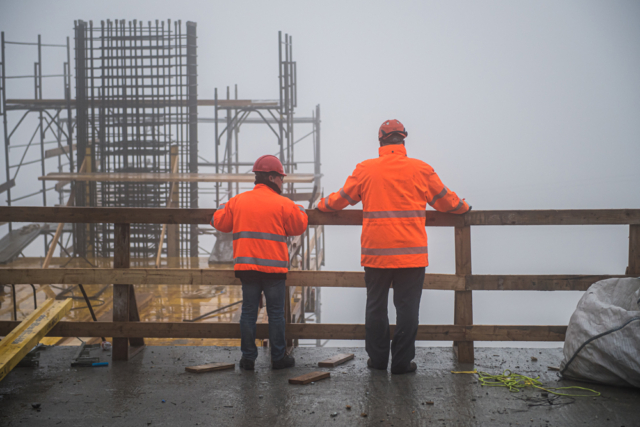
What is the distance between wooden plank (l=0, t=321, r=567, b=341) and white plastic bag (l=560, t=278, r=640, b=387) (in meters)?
0.37

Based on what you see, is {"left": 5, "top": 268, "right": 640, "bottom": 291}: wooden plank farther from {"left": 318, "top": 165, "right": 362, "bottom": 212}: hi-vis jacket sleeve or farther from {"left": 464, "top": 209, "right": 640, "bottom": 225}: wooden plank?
{"left": 318, "top": 165, "right": 362, "bottom": 212}: hi-vis jacket sleeve

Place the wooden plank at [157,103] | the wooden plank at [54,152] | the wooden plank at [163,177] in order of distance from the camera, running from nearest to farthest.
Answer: the wooden plank at [163,177], the wooden plank at [157,103], the wooden plank at [54,152]

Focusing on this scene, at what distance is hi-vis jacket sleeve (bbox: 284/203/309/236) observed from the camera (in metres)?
3.66

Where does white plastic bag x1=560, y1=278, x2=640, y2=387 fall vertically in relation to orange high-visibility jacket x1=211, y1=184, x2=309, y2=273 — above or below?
below

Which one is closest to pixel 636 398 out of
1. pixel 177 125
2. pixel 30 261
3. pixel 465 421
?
pixel 465 421

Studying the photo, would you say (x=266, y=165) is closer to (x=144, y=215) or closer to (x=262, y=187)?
(x=262, y=187)

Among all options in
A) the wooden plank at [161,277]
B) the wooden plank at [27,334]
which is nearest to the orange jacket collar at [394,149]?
the wooden plank at [161,277]

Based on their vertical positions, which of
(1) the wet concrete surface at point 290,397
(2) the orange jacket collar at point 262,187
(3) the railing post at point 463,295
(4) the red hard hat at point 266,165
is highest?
(4) the red hard hat at point 266,165

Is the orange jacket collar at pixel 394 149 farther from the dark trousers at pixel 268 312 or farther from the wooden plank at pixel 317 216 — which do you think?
the dark trousers at pixel 268 312

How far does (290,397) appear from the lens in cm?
319

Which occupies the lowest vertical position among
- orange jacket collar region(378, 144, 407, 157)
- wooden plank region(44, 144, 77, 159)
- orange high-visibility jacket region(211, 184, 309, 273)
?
orange high-visibility jacket region(211, 184, 309, 273)

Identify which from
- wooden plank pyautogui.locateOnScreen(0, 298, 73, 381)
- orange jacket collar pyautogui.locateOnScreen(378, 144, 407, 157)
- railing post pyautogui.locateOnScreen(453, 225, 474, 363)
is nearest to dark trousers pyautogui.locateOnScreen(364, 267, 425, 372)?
railing post pyautogui.locateOnScreen(453, 225, 474, 363)

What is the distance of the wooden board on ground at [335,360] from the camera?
12.5 feet

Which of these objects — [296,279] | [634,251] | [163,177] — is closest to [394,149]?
[296,279]
